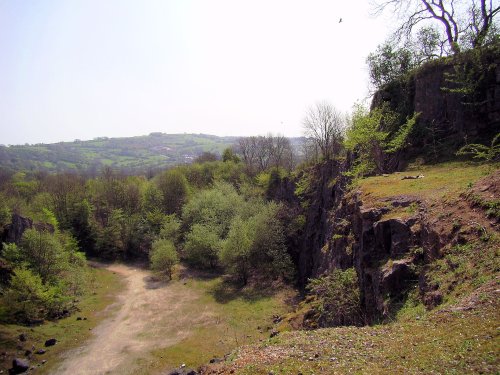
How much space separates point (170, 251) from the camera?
4900 cm

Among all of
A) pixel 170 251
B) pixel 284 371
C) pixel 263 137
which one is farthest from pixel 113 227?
pixel 284 371

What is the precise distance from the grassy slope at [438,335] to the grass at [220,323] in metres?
15.3

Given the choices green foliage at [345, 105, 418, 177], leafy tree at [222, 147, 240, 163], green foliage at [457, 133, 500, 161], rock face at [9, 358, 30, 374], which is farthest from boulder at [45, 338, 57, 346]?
leafy tree at [222, 147, 240, 163]

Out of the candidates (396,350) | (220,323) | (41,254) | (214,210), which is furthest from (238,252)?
(396,350)

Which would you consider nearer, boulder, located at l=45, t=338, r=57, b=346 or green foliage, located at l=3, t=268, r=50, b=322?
boulder, located at l=45, t=338, r=57, b=346

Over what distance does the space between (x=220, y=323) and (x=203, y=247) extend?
17.5 m

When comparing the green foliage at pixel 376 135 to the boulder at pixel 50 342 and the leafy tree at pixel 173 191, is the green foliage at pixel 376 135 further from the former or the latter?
the leafy tree at pixel 173 191

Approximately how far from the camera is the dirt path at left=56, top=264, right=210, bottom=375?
27.8 metres

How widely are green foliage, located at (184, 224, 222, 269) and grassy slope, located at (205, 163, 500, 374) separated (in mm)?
36117

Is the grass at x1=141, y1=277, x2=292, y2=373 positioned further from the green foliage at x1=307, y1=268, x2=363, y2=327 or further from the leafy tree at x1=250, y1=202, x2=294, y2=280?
the green foliage at x1=307, y1=268, x2=363, y2=327

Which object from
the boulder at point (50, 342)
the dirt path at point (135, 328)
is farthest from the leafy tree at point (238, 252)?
the boulder at point (50, 342)

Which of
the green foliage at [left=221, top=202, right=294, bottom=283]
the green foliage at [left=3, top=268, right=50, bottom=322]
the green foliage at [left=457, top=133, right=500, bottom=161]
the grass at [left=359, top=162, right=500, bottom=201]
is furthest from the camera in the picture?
the green foliage at [left=221, top=202, right=294, bottom=283]

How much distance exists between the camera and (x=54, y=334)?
1282 inches

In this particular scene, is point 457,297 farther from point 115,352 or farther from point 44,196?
point 44,196
